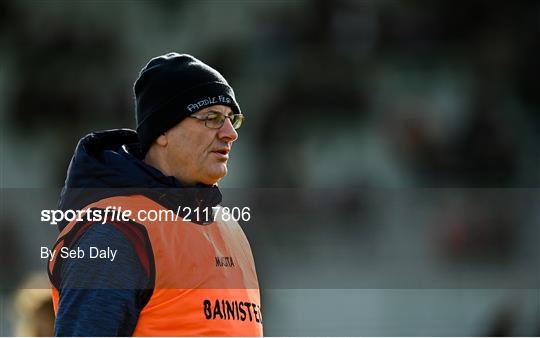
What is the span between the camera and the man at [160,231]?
6.12 feet

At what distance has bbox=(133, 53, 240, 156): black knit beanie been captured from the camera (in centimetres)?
219

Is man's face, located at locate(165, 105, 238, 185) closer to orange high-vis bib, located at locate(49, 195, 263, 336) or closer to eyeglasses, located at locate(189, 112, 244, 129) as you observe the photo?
eyeglasses, located at locate(189, 112, 244, 129)

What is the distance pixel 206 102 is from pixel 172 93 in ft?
0.27

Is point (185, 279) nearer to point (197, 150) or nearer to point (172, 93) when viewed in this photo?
point (197, 150)

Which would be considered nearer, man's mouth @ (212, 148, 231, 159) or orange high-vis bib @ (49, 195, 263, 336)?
orange high-vis bib @ (49, 195, 263, 336)

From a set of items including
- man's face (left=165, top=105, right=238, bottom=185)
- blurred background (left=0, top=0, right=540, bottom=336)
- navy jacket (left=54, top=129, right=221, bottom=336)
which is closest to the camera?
navy jacket (left=54, top=129, right=221, bottom=336)

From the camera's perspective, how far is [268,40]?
25.3ft

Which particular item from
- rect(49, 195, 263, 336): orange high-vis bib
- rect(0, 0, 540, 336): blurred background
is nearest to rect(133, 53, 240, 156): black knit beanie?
rect(49, 195, 263, 336): orange high-vis bib

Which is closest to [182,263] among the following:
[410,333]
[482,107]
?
[410,333]

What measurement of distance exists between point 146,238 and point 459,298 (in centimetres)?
485

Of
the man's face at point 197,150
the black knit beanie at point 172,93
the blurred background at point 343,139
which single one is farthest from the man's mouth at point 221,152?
the blurred background at point 343,139

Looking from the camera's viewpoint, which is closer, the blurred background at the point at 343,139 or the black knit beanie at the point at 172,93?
the black knit beanie at the point at 172,93
